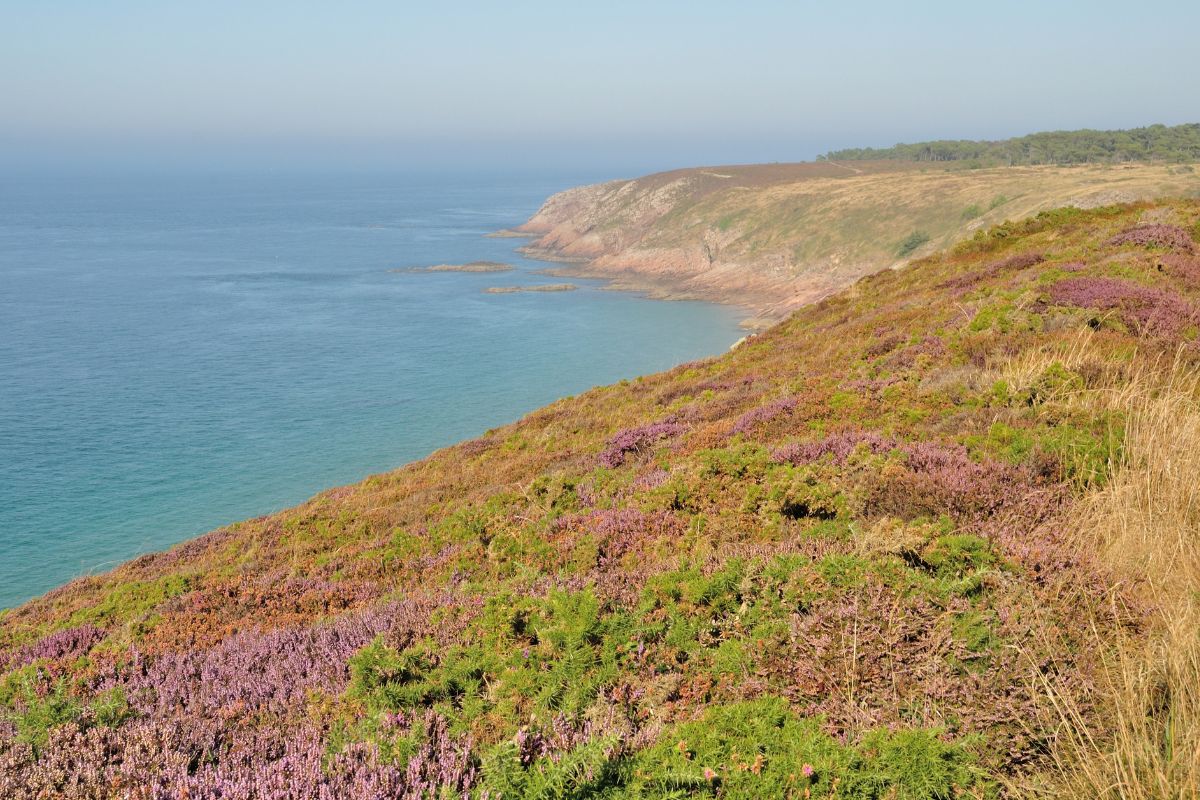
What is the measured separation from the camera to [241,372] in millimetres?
58938

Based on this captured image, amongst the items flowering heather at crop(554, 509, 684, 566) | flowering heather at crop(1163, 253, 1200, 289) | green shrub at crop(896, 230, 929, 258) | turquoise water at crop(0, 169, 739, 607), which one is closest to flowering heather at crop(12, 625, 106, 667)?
flowering heather at crop(554, 509, 684, 566)

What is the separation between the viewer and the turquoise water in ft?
115

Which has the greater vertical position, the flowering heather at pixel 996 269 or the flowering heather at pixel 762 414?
the flowering heather at pixel 996 269

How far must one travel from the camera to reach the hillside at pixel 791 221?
83556mm

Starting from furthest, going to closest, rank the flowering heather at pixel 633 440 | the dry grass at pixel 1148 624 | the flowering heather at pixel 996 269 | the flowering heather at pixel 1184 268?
1. the flowering heather at pixel 996 269
2. the flowering heather at pixel 1184 268
3. the flowering heather at pixel 633 440
4. the dry grass at pixel 1148 624

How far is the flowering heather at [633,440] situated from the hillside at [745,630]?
0.86m

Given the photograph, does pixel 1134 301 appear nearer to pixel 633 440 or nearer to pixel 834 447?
pixel 834 447

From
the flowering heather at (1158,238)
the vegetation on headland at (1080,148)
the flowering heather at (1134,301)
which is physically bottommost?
the flowering heather at (1134,301)

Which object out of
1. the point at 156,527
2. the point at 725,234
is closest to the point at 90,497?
the point at 156,527

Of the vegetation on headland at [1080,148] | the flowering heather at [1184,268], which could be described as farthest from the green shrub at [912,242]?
the flowering heather at [1184,268]

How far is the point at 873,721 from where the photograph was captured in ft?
15.4

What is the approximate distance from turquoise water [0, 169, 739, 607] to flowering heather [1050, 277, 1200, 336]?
105 feet

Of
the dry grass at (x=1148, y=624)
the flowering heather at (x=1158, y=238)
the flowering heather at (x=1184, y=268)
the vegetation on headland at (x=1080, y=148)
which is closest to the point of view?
the dry grass at (x=1148, y=624)

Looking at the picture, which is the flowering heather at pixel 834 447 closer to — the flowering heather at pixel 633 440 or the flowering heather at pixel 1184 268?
the flowering heather at pixel 633 440
